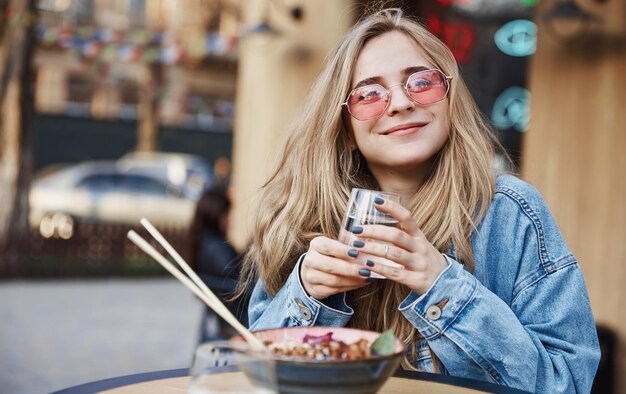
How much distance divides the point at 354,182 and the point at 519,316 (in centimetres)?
58

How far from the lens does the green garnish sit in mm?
1266

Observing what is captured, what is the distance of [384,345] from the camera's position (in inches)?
50.5

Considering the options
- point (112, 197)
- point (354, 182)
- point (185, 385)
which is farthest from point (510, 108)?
point (185, 385)

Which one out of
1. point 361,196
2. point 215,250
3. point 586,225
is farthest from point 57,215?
point 361,196

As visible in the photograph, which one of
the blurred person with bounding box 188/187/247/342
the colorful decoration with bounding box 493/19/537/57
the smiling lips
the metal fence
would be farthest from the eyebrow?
the metal fence

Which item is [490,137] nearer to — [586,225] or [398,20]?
[398,20]

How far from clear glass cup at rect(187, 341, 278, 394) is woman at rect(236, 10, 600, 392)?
0.41m

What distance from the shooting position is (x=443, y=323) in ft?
5.31

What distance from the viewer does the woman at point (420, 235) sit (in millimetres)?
1597

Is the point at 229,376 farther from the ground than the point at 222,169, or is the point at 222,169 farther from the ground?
the point at 229,376

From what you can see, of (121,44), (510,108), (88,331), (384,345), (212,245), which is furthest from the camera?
(121,44)

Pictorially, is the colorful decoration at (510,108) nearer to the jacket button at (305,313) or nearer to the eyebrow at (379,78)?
the eyebrow at (379,78)

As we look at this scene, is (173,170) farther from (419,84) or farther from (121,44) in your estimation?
(419,84)

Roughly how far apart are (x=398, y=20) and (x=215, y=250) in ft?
Result: 10.4
